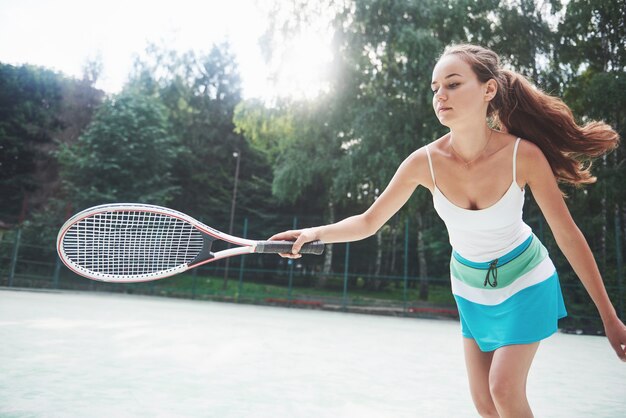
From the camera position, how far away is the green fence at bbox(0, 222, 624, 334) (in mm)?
13977

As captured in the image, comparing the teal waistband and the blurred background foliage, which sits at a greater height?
the blurred background foliage

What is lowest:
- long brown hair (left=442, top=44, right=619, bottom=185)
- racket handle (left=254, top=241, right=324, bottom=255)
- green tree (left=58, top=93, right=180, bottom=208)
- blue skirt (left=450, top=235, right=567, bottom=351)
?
blue skirt (left=450, top=235, right=567, bottom=351)

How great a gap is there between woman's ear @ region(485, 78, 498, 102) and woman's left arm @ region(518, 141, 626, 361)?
25 cm

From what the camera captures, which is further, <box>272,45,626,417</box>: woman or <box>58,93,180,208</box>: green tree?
<box>58,93,180,208</box>: green tree

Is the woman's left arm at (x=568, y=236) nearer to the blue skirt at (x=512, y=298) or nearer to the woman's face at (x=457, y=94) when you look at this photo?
the blue skirt at (x=512, y=298)

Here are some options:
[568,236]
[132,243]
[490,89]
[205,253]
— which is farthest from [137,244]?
[568,236]

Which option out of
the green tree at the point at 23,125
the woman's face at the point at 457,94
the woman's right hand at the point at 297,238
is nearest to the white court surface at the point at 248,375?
the woman's right hand at the point at 297,238

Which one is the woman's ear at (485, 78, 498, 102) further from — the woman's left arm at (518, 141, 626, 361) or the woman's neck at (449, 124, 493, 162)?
the woman's left arm at (518, 141, 626, 361)

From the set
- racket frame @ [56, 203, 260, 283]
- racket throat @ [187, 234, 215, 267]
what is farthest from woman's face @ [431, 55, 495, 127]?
racket throat @ [187, 234, 215, 267]

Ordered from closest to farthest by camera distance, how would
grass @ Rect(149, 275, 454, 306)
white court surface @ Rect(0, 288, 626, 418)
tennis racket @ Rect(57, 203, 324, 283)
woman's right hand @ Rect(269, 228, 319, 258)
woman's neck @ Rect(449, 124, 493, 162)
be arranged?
woman's neck @ Rect(449, 124, 493, 162), woman's right hand @ Rect(269, 228, 319, 258), tennis racket @ Rect(57, 203, 324, 283), white court surface @ Rect(0, 288, 626, 418), grass @ Rect(149, 275, 454, 306)

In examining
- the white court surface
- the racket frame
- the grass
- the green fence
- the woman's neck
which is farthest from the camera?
the grass

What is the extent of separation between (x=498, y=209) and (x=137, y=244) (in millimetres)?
2011

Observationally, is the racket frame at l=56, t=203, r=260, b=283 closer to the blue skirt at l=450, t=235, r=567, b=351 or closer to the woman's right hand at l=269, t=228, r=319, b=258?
the woman's right hand at l=269, t=228, r=319, b=258

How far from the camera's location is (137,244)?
9.21ft
